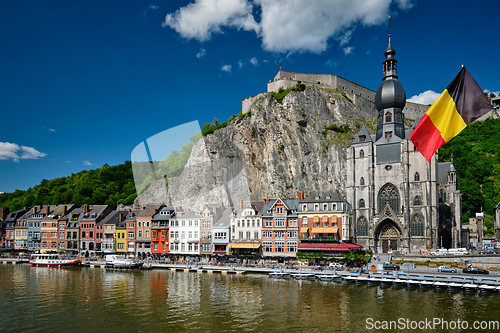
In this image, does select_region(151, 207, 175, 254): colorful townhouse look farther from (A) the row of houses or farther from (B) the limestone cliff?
(B) the limestone cliff

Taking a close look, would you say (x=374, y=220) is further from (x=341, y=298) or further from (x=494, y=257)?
(x=341, y=298)

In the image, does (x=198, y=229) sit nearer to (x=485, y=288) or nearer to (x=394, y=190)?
(x=394, y=190)

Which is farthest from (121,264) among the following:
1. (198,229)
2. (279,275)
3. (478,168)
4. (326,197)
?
(478,168)

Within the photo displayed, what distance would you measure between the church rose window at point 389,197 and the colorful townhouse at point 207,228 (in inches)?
996

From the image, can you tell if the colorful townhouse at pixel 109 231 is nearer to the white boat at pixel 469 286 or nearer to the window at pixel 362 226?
the window at pixel 362 226

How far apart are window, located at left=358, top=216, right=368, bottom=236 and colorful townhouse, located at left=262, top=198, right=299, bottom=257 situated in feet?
36.6

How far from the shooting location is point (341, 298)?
105 feet

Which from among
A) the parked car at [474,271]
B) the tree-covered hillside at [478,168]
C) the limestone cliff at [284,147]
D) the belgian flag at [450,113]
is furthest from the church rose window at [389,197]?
the belgian flag at [450,113]

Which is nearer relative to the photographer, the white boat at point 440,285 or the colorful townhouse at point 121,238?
the white boat at point 440,285

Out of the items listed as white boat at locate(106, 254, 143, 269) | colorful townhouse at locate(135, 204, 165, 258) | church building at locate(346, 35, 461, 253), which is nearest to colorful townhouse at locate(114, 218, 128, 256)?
colorful townhouse at locate(135, 204, 165, 258)

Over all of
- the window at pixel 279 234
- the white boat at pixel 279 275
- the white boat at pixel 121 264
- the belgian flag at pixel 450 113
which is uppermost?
the belgian flag at pixel 450 113

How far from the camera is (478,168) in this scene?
8062cm

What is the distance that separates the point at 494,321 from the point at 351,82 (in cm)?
8650

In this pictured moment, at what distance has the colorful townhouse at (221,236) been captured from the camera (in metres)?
57.1
